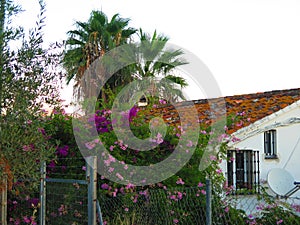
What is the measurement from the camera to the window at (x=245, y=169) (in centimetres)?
1295

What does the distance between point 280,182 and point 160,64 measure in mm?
9250

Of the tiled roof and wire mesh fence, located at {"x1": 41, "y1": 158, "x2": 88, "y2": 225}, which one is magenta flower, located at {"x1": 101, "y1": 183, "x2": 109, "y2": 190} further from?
the tiled roof

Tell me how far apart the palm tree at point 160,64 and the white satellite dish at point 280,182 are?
25.6 feet

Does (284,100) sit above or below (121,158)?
above

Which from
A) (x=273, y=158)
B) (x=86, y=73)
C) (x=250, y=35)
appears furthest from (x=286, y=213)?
(x=86, y=73)

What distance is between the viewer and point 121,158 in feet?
25.2

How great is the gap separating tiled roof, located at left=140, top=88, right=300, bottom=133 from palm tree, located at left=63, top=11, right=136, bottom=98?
418cm

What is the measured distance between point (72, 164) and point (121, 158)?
877mm

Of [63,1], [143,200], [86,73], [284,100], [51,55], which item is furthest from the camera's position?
[86,73]

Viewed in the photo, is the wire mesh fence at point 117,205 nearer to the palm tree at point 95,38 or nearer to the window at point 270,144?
the window at point 270,144

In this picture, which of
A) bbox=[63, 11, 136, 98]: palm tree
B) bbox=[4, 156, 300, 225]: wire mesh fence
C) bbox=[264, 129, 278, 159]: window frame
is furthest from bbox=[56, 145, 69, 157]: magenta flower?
bbox=[63, 11, 136, 98]: palm tree

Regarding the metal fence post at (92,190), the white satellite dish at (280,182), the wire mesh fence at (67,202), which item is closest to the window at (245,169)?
the white satellite dish at (280,182)

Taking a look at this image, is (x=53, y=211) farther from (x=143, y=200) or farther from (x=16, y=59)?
(x=16, y=59)

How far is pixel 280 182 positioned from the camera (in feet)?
40.0
